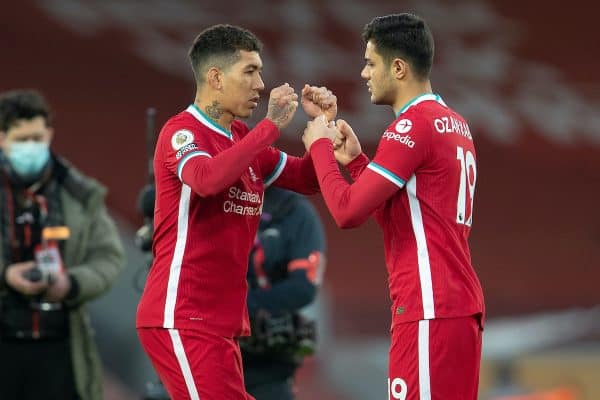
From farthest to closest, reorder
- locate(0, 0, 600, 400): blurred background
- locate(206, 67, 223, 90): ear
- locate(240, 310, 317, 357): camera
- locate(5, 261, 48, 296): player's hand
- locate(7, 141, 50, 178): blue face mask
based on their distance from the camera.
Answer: locate(0, 0, 600, 400): blurred background, locate(7, 141, 50, 178): blue face mask, locate(5, 261, 48, 296): player's hand, locate(240, 310, 317, 357): camera, locate(206, 67, 223, 90): ear

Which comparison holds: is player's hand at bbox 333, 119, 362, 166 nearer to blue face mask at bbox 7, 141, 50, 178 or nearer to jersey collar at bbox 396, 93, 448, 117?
jersey collar at bbox 396, 93, 448, 117

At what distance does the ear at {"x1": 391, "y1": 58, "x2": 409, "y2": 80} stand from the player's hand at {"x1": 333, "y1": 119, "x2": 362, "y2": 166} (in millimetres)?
346

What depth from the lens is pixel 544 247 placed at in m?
8.87

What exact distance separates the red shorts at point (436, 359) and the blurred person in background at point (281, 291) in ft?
4.48

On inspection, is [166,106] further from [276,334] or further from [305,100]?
[305,100]

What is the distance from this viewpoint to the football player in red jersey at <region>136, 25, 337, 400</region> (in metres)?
3.81

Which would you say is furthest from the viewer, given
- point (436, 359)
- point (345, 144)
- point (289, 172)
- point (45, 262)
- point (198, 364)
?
point (45, 262)

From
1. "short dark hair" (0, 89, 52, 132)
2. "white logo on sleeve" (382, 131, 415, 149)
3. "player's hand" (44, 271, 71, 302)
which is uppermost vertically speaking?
"short dark hair" (0, 89, 52, 132)

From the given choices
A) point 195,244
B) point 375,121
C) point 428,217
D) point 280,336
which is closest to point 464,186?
point 428,217

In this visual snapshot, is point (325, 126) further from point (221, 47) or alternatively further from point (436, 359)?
point (436, 359)

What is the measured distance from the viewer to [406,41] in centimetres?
391

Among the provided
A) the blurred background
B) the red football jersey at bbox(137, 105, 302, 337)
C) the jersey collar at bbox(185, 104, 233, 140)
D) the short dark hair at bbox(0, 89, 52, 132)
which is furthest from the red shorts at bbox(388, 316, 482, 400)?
the blurred background

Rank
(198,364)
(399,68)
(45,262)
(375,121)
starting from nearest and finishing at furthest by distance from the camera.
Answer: (198,364) → (399,68) → (45,262) → (375,121)

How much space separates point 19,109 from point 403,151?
8.85 feet
